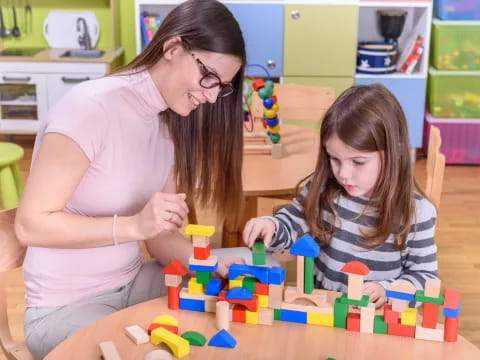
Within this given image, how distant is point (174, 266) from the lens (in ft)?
4.98

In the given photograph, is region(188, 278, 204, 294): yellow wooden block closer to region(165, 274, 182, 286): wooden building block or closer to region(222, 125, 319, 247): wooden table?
region(165, 274, 182, 286): wooden building block

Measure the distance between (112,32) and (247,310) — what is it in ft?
10.3

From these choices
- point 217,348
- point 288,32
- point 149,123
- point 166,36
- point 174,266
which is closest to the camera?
point 217,348

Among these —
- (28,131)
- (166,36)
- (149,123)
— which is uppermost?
(166,36)

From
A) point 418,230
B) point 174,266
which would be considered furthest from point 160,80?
point 418,230

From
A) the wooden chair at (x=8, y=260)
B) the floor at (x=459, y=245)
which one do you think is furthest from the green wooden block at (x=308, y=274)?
the floor at (x=459, y=245)

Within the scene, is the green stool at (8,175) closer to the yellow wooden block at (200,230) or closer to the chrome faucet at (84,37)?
the chrome faucet at (84,37)

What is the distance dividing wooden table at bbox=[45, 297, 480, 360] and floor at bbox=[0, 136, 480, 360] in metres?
1.11

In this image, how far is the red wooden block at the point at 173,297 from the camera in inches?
60.4

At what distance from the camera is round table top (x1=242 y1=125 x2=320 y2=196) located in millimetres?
2238

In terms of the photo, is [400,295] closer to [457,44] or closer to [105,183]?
[105,183]

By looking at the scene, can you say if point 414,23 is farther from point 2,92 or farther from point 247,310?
point 247,310

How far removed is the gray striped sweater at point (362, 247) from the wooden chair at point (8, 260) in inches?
21.5

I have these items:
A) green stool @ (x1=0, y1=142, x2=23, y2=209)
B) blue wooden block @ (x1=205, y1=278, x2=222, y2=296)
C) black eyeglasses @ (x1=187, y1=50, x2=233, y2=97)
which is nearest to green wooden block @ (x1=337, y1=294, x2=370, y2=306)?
blue wooden block @ (x1=205, y1=278, x2=222, y2=296)
